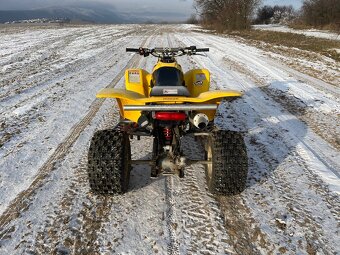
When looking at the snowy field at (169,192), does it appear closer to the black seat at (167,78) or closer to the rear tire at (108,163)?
the rear tire at (108,163)

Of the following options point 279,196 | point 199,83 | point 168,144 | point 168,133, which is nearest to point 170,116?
point 168,133

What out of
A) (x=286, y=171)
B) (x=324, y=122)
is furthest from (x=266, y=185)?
(x=324, y=122)

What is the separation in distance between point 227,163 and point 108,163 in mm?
1325

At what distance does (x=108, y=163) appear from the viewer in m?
3.59

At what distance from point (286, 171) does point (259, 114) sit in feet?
8.90

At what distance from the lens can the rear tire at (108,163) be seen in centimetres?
359

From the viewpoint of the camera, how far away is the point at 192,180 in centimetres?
432

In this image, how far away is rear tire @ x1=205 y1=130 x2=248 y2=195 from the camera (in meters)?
3.65

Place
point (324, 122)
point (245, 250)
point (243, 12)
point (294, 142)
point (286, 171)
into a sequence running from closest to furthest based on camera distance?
point (245, 250) → point (286, 171) → point (294, 142) → point (324, 122) → point (243, 12)

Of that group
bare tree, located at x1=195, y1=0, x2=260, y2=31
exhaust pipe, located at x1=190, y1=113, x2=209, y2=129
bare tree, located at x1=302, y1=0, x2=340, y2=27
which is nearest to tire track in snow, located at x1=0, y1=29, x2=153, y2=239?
exhaust pipe, located at x1=190, y1=113, x2=209, y2=129

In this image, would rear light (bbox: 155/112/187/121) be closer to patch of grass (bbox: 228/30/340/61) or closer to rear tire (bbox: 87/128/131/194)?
rear tire (bbox: 87/128/131/194)

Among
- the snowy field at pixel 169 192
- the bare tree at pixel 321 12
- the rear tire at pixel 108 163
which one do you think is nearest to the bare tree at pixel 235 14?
the bare tree at pixel 321 12

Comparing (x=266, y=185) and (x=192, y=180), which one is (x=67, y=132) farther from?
(x=266, y=185)

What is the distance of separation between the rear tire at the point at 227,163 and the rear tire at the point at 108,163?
1.04 m
